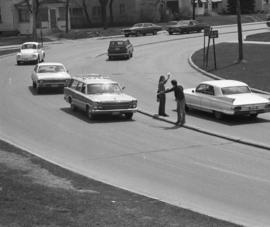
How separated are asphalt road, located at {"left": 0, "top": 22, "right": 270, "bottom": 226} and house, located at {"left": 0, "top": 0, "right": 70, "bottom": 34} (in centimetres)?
5253

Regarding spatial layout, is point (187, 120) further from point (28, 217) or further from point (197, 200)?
point (28, 217)

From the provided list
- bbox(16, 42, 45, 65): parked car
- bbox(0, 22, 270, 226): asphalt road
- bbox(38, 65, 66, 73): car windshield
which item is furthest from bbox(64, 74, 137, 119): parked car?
bbox(16, 42, 45, 65): parked car

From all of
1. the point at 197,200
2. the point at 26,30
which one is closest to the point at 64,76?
the point at 197,200

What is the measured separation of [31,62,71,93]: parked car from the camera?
1283 inches

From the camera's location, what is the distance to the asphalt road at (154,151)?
1359cm

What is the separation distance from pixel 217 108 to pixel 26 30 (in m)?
65.0

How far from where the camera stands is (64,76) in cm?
3319

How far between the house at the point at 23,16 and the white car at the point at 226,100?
6239cm

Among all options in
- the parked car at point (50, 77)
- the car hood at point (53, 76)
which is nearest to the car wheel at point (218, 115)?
the parked car at point (50, 77)

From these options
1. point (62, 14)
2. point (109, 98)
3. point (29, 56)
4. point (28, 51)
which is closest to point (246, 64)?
point (29, 56)

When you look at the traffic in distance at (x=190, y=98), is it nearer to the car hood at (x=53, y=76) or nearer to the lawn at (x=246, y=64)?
the car hood at (x=53, y=76)

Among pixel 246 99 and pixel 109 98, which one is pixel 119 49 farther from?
pixel 246 99

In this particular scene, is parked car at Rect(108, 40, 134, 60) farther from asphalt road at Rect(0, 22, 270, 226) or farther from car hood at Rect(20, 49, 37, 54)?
asphalt road at Rect(0, 22, 270, 226)

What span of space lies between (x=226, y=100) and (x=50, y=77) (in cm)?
1165
